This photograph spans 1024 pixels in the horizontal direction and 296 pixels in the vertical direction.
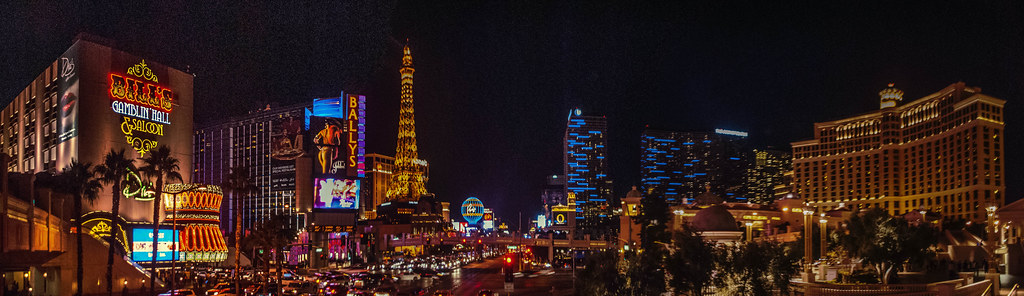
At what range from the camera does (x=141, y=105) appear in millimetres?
85750

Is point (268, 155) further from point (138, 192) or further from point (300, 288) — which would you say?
point (300, 288)

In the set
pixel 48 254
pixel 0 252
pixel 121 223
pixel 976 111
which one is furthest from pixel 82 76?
pixel 976 111

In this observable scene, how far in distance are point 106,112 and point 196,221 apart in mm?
14925

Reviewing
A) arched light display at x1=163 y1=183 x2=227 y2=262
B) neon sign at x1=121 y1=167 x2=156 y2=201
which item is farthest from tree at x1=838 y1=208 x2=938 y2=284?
neon sign at x1=121 y1=167 x2=156 y2=201

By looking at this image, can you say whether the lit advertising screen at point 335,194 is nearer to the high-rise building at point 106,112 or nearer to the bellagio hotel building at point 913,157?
the high-rise building at point 106,112

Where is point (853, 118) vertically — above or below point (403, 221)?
above

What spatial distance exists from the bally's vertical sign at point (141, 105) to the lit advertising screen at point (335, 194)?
52.7 metres

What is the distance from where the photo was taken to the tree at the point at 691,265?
96.5 feet

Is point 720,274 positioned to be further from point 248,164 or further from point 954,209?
point 248,164

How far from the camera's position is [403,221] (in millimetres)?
179625

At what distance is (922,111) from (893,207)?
1582 centimetres

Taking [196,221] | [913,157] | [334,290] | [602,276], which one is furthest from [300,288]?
A: [913,157]

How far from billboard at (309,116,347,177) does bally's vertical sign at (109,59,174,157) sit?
54.1 m

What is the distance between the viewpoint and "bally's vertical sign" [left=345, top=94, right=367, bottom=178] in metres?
146
